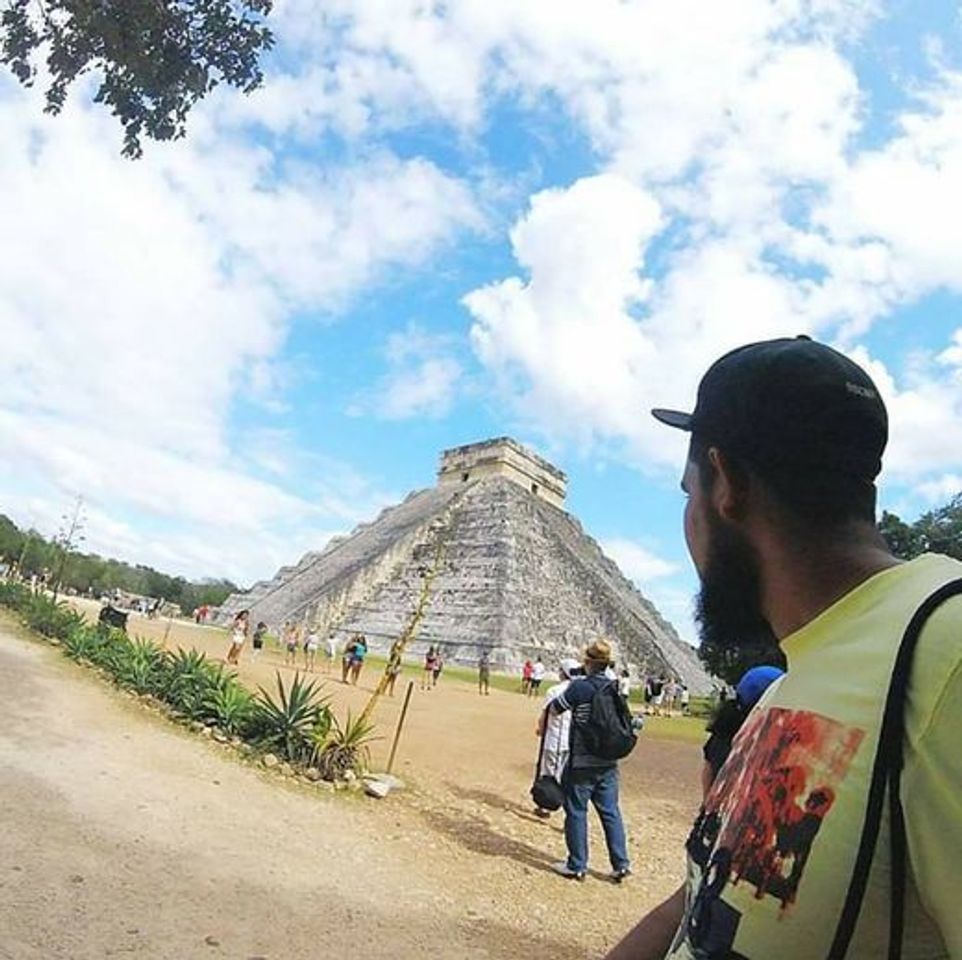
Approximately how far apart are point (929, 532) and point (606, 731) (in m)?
27.0

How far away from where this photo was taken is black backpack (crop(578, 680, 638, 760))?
6.43 m

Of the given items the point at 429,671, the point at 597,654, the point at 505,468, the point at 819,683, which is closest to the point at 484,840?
the point at 597,654

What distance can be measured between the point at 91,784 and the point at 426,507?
39.0m

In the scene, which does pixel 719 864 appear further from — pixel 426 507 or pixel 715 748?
pixel 426 507

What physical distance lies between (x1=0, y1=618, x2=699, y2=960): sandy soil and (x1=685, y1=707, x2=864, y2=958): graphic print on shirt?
3907mm

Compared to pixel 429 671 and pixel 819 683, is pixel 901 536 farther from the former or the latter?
pixel 819 683

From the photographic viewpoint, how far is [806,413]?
1.21 m

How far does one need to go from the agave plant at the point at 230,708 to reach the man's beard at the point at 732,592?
347 inches

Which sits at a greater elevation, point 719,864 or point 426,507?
point 426,507

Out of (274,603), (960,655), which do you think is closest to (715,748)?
(960,655)

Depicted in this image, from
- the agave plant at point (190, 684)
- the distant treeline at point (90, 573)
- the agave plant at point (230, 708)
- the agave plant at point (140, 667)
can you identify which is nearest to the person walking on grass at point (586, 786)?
the agave plant at point (230, 708)

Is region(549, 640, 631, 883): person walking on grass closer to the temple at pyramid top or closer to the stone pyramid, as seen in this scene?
the stone pyramid

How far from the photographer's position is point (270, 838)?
6.09 m

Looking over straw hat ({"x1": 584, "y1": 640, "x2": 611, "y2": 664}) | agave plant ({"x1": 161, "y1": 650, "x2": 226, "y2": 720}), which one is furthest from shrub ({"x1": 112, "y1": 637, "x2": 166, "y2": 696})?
straw hat ({"x1": 584, "y1": 640, "x2": 611, "y2": 664})
